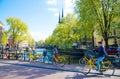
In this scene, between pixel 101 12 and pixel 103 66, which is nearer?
pixel 103 66

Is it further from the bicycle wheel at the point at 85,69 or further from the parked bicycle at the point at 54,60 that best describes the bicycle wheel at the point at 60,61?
the bicycle wheel at the point at 85,69

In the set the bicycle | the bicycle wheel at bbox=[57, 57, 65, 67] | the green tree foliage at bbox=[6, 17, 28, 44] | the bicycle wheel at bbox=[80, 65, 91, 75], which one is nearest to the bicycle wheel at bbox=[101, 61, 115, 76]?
the bicycle

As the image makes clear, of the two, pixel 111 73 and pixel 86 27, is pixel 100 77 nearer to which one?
pixel 111 73

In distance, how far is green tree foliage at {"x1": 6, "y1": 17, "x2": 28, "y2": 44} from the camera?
226ft

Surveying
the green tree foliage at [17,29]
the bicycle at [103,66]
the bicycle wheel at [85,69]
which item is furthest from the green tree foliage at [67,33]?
the bicycle at [103,66]

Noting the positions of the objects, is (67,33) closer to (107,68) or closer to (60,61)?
(60,61)

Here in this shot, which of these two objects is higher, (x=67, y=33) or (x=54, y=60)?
(x=67, y=33)

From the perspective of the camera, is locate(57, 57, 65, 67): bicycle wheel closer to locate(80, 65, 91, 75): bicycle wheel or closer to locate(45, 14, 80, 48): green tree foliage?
locate(80, 65, 91, 75): bicycle wheel

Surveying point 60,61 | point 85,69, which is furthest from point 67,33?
point 85,69

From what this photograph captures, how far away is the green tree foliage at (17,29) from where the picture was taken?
68.8 metres

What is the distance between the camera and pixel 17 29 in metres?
69.3

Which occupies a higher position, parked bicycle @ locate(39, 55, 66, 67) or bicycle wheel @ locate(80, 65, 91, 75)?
parked bicycle @ locate(39, 55, 66, 67)

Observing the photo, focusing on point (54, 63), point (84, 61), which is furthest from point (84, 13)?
point (84, 61)

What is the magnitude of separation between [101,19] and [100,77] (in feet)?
54.3
